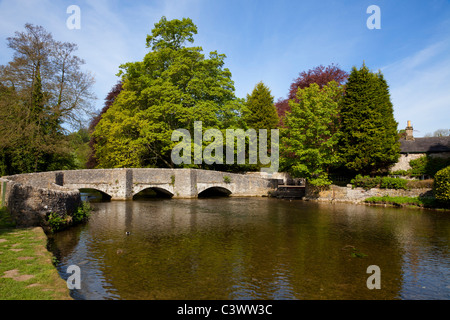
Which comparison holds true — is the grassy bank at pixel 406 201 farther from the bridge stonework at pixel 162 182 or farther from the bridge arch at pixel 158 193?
the bridge arch at pixel 158 193

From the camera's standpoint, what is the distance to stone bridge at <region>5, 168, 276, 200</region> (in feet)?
78.3

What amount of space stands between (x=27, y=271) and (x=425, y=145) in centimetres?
3553

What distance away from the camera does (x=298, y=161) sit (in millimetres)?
27844

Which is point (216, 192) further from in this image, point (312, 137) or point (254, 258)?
point (254, 258)

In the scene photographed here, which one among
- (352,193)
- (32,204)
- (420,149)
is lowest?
(352,193)

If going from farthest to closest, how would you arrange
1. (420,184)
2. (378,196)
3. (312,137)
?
(312,137) < (378,196) < (420,184)

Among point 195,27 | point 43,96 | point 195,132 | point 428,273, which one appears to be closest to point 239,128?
point 195,132

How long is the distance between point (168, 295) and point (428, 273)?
758cm

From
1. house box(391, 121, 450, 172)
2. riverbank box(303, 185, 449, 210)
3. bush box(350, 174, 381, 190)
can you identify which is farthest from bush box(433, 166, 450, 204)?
house box(391, 121, 450, 172)

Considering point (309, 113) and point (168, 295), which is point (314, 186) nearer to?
point (309, 113)

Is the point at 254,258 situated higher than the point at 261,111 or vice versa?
the point at 261,111

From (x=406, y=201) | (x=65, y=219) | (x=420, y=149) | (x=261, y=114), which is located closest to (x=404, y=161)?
(x=420, y=149)

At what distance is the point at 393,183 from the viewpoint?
25.3 metres

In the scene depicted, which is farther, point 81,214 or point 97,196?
point 97,196
